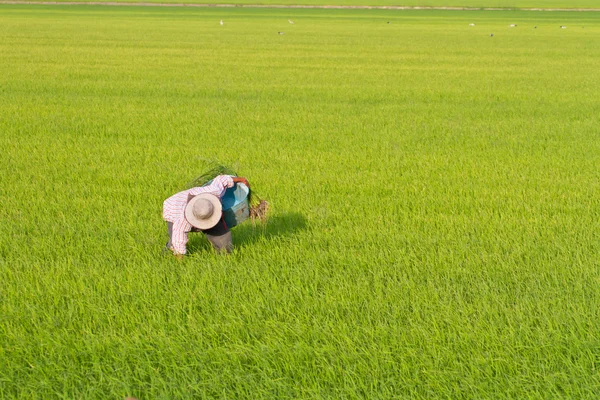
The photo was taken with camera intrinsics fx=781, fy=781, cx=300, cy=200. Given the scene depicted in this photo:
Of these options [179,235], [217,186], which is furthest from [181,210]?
[217,186]

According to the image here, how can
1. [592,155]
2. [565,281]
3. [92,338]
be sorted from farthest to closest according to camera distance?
[592,155], [565,281], [92,338]

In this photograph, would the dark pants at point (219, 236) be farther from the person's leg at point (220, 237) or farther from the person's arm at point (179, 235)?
the person's arm at point (179, 235)

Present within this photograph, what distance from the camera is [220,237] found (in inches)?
193

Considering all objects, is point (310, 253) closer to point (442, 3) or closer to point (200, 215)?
point (200, 215)

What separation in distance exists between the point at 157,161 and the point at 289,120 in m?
3.71

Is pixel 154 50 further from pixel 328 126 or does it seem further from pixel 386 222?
pixel 386 222

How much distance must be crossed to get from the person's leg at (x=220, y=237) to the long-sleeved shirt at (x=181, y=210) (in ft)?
0.62

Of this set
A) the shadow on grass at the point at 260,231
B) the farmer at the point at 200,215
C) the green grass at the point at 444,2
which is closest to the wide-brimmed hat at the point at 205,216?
the farmer at the point at 200,215

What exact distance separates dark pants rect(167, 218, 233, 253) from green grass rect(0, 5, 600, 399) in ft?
0.27

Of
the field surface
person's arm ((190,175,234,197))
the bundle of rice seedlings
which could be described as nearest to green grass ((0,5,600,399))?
the bundle of rice seedlings

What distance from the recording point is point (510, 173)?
26.3ft

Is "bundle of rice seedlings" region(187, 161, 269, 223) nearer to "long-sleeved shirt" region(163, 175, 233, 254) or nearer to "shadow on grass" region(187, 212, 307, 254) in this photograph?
"shadow on grass" region(187, 212, 307, 254)

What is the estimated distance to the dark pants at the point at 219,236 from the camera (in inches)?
191

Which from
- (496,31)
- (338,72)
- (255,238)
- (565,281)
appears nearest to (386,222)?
(255,238)
